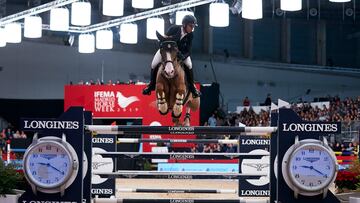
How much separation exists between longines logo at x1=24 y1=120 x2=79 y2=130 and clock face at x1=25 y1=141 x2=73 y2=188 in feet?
0.37

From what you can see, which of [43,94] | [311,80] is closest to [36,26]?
[43,94]

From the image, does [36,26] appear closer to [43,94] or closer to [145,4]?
[145,4]

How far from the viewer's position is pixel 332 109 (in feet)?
66.7

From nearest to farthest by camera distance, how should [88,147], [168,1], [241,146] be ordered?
[88,147]
[241,146]
[168,1]

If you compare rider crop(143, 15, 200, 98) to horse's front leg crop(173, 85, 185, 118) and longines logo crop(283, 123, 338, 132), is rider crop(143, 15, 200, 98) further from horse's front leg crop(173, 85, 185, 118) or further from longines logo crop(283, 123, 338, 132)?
longines logo crop(283, 123, 338, 132)

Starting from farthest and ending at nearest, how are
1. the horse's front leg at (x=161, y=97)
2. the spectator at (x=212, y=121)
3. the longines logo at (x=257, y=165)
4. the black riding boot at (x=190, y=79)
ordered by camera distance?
the spectator at (x=212, y=121) < the longines logo at (x=257, y=165) < the black riding boot at (x=190, y=79) < the horse's front leg at (x=161, y=97)

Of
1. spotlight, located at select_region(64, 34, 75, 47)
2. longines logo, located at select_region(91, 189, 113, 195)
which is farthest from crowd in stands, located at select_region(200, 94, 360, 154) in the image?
longines logo, located at select_region(91, 189, 113, 195)

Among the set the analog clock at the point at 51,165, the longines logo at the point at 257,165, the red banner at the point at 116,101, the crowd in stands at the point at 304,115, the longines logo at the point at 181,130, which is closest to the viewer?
the analog clock at the point at 51,165

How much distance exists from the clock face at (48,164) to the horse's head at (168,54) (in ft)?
9.54

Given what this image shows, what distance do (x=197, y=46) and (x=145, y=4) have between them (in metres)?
14.8

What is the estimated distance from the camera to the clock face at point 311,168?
419 cm

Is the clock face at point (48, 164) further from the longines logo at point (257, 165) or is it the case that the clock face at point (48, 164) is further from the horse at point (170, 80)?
the longines logo at point (257, 165)

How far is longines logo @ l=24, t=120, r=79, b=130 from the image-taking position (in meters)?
4.29

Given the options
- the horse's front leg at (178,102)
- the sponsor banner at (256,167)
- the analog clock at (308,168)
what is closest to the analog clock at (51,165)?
the analog clock at (308,168)
